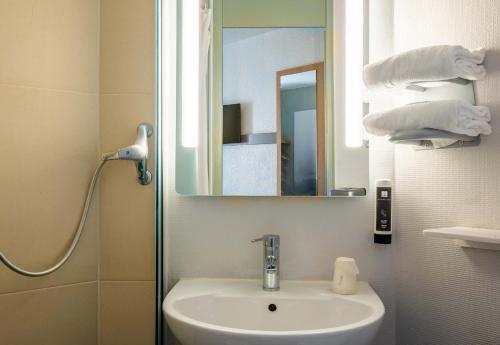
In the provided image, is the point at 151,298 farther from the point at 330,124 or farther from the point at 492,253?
the point at 492,253

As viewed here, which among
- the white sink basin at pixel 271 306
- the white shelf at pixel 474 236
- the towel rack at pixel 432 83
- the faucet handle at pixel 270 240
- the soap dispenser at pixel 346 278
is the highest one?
the towel rack at pixel 432 83

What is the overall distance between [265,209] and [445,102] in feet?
1.98

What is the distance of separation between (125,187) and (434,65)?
908 millimetres

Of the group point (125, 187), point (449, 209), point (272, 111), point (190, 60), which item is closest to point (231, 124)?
point (272, 111)

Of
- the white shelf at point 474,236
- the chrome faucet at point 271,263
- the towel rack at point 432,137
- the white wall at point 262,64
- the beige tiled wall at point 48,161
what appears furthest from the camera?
the white wall at point 262,64

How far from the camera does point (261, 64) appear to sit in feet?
4.29

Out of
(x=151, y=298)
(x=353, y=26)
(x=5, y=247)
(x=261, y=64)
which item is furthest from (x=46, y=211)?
(x=353, y=26)

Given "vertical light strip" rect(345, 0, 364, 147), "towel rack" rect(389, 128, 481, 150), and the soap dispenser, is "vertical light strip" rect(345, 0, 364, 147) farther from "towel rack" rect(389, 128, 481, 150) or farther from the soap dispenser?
the soap dispenser

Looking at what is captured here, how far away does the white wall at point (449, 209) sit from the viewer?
3.13 ft

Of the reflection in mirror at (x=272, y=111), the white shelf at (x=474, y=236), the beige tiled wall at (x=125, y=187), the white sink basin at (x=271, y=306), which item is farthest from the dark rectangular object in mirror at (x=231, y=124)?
the white shelf at (x=474, y=236)

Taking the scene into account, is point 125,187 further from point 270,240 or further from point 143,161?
point 270,240

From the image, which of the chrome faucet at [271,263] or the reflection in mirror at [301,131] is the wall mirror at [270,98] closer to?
the reflection in mirror at [301,131]

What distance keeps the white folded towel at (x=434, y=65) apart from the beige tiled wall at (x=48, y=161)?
866mm

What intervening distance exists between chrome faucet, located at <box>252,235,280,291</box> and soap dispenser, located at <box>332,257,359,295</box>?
6.8 inches
